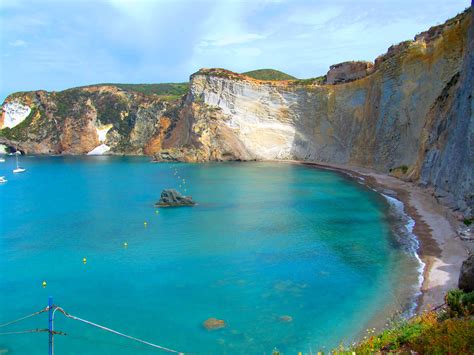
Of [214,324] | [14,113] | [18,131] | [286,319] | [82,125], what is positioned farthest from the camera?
[14,113]

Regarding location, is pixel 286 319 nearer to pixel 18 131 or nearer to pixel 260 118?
pixel 260 118

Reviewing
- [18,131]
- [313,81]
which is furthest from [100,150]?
[313,81]

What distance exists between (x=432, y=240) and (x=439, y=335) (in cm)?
1831

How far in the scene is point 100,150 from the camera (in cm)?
11444

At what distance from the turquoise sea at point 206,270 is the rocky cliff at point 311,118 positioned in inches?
395

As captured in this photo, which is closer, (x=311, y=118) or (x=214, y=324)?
(x=214, y=324)

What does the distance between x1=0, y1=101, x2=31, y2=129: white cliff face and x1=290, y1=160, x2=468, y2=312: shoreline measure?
99.0 metres

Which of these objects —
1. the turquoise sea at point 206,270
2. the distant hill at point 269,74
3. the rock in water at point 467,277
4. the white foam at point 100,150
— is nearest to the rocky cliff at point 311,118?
the white foam at point 100,150

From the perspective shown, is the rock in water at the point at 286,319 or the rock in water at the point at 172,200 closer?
the rock in water at the point at 286,319

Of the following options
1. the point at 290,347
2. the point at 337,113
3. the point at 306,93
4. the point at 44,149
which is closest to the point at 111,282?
the point at 290,347

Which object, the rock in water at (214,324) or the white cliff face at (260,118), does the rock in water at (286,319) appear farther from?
the white cliff face at (260,118)

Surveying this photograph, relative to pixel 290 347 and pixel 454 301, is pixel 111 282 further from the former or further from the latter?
pixel 454 301

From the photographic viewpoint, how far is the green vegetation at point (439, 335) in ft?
27.3

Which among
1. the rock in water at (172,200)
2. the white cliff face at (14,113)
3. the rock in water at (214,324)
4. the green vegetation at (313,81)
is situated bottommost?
the rock in water at (214,324)
